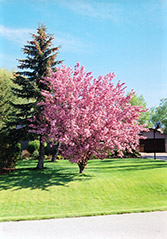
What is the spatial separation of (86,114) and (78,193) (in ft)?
14.3

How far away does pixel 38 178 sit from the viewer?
1412 cm

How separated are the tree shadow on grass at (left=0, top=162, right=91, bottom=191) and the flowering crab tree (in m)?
1.11

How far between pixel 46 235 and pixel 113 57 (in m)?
6.69

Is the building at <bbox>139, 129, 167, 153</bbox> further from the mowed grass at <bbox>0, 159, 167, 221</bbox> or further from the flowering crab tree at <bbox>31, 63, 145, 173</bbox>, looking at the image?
the flowering crab tree at <bbox>31, 63, 145, 173</bbox>

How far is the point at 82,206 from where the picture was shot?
1057 cm

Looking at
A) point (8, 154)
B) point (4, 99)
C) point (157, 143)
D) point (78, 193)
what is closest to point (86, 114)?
point (78, 193)

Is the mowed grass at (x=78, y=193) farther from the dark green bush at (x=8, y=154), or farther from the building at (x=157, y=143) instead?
the building at (x=157, y=143)

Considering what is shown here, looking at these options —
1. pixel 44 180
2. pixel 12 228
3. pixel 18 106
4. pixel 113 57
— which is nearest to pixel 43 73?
pixel 18 106

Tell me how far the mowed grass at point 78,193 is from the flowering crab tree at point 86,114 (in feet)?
5.34

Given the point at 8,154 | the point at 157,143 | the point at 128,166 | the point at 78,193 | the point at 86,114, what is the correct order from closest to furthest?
the point at 78,193
the point at 86,114
the point at 8,154
the point at 128,166
the point at 157,143

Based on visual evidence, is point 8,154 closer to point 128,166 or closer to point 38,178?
point 38,178

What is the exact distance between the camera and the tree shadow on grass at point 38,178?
42.0 ft

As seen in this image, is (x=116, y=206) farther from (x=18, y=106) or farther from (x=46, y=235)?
(x=18, y=106)

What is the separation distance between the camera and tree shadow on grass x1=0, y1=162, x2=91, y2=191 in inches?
504
